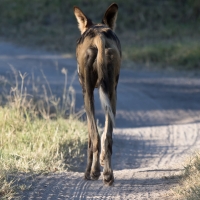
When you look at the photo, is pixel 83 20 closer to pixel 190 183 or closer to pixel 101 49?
pixel 101 49

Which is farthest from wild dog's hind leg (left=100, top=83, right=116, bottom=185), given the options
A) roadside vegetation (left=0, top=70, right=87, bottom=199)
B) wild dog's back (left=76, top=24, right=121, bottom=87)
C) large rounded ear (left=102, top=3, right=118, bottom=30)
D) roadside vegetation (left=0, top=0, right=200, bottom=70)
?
roadside vegetation (left=0, top=0, right=200, bottom=70)

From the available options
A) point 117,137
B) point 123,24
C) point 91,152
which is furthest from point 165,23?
point 91,152

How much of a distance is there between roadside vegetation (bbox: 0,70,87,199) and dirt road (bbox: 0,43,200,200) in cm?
21

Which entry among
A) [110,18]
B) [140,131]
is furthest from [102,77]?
[140,131]

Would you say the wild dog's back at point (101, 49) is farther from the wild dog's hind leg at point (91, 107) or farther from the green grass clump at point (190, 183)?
the green grass clump at point (190, 183)

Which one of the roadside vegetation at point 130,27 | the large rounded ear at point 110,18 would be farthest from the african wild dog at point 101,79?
the roadside vegetation at point 130,27

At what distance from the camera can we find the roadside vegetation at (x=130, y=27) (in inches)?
671

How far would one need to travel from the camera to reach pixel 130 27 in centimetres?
2258

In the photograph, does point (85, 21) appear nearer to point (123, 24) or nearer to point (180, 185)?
point (180, 185)

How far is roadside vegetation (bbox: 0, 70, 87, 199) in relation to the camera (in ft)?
21.6

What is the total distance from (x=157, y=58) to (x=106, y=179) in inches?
431

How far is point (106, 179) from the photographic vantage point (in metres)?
6.15

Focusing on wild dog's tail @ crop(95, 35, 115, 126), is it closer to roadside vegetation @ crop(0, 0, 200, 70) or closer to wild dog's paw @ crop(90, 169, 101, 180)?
wild dog's paw @ crop(90, 169, 101, 180)

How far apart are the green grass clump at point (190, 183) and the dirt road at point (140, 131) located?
17cm
